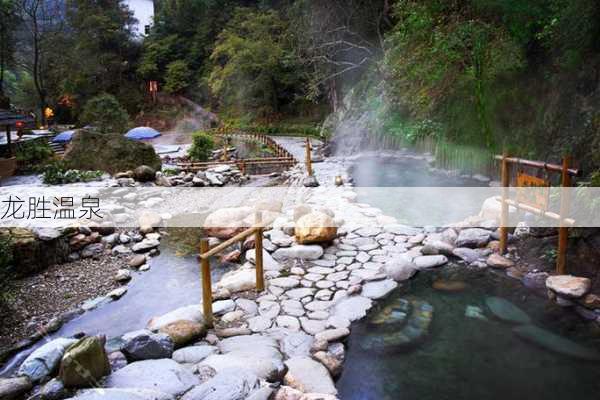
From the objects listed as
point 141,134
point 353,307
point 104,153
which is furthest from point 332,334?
point 141,134

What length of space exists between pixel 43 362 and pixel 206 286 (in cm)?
157

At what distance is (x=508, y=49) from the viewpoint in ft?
28.9

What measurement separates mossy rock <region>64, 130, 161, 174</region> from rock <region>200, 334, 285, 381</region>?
1056cm

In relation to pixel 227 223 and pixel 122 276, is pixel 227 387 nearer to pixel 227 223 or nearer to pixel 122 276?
pixel 122 276

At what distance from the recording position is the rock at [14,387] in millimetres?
3689

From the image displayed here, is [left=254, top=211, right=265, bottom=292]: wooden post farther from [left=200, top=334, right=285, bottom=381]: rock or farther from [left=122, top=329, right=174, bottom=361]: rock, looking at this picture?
[left=122, top=329, right=174, bottom=361]: rock

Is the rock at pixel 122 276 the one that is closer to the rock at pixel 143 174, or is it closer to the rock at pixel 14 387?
the rock at pixel 14 387

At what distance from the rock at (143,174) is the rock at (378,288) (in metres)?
9.29

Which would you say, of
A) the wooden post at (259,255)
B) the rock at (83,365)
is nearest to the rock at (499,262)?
the wooden post at (259,255)

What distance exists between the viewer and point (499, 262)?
588 centimetres

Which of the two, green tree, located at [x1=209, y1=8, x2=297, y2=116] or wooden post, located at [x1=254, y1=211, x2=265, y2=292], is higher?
green tree, located at [x1=209, y1=8, x2=297, y2=116]

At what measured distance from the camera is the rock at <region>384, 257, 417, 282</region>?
576 centimetres

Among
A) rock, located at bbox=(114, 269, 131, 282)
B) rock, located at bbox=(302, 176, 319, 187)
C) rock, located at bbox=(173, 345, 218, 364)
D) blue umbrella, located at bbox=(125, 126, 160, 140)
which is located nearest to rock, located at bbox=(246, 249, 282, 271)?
rock, located at bbox=(114, 269, 131, 282)

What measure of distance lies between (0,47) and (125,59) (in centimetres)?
1418
